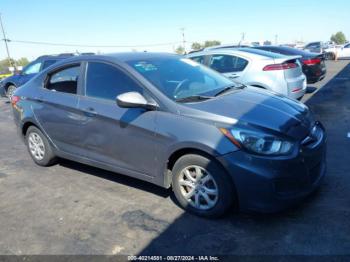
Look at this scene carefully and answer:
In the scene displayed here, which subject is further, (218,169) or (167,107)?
(167,107)

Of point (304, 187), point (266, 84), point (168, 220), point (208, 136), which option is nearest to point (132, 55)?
point (208, 136)

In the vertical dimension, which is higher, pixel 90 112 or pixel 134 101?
pixel 134 101

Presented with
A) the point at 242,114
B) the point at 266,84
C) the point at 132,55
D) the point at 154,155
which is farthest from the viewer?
the point at 266,84

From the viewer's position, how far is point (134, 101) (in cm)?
382

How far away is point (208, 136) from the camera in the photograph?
11.3 ft

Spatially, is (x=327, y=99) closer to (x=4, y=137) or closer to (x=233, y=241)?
(x=233, y=241)

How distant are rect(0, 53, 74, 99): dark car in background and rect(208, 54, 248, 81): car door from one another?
5271 mm

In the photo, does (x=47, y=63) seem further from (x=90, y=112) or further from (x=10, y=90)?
(x=90, y=112)

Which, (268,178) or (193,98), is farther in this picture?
(193,98)

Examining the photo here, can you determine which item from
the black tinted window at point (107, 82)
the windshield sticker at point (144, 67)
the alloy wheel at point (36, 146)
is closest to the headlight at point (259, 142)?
the black tinted window at point (107, 82)

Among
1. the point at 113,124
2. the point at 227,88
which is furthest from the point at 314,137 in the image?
the point at 113,124

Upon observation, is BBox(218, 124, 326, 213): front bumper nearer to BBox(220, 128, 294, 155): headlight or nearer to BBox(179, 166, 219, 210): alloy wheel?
BBox(220, 128, 294, 155): headlight

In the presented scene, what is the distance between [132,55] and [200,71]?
0.93 meters

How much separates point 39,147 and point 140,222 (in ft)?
8.55
